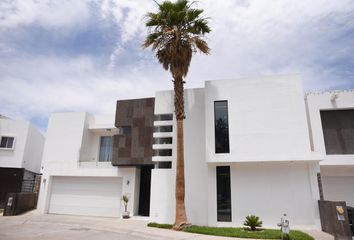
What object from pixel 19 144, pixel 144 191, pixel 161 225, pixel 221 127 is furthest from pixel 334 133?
pixel 19 144

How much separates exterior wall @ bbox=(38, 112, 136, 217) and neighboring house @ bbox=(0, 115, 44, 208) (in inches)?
146

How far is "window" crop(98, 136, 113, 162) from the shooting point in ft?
75.4

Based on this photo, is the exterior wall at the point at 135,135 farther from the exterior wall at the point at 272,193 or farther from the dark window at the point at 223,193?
the exterior wall at the point at 272,193

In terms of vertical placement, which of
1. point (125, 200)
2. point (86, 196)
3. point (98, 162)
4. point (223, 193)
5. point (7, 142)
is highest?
point (7, 142)

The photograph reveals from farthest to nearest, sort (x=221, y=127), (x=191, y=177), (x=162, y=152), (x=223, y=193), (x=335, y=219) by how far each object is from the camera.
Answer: (x=162, y=152)
(x=191, y=177)
(x=221, y=127)
(x=223, y=193)
(x=335, y=219)

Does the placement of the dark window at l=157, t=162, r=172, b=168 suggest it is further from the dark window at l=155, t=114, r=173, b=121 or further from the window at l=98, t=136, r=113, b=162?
the window at l=98, t=136, r=113, b=162

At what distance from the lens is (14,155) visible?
78.3ft

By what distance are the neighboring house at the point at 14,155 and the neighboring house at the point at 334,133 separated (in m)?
24.6

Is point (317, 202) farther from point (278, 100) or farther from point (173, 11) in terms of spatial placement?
point (173, 11)

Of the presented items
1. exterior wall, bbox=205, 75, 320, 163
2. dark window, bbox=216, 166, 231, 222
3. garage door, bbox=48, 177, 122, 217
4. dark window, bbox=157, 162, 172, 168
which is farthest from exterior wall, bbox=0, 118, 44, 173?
dark window, bbox=216, 166, 231, 222

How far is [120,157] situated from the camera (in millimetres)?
18812

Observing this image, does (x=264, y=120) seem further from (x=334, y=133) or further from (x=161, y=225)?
(x=161, y=225)

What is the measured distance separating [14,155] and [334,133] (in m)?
26.4

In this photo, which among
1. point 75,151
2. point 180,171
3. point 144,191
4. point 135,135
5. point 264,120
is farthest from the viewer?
point 75,151
